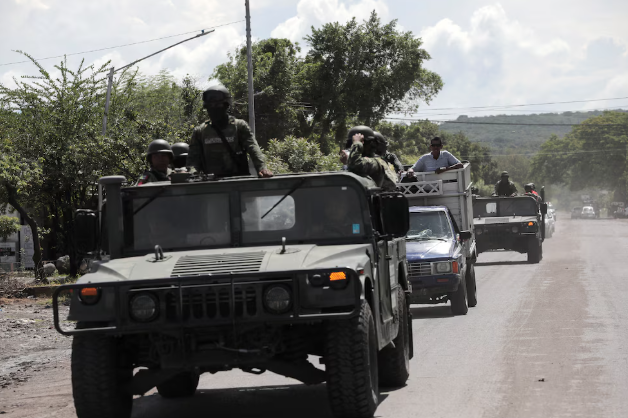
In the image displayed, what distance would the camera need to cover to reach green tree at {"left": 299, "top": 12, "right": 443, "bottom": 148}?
5012 centimetres

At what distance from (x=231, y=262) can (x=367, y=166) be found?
2410 mm

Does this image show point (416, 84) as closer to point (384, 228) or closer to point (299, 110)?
point (299, 110)

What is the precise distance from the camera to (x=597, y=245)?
3603 centimetres

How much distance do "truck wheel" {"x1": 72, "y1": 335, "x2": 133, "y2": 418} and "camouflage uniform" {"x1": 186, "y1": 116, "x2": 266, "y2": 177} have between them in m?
2.33

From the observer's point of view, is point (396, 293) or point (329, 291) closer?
point (329, 291)

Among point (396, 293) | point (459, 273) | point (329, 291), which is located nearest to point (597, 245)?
point (459, 273)

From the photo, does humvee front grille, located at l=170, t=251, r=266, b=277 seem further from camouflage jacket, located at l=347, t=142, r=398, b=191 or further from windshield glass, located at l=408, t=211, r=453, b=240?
windshield glass, located at l=408, t=211, r=453, b=240

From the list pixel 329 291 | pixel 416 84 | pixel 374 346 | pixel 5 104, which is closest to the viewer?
pixel 329 291

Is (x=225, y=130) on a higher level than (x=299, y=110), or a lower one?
lower

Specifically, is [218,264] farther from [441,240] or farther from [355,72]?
[355,72]

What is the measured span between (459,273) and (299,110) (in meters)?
36.2

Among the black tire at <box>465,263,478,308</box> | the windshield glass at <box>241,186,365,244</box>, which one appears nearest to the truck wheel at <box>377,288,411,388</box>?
the windshield glass at <box>241,186,365,244</box>

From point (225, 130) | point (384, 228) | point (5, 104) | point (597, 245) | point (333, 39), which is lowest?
point (597, 245)

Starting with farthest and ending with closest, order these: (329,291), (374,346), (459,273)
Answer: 1. (459,273)
2. (374,346)
3. (329,291)
